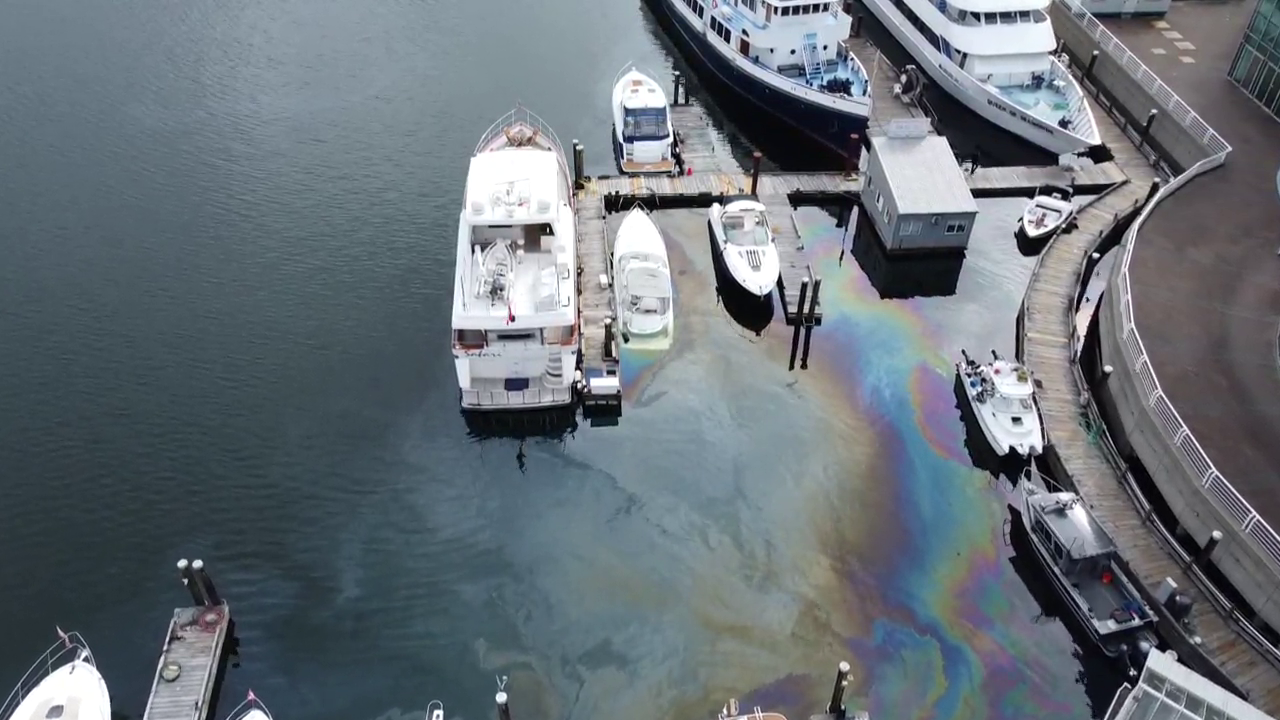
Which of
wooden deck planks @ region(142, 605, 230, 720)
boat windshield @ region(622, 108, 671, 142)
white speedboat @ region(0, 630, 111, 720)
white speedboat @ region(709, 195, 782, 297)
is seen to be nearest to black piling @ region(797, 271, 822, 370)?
white speedboat @ region(709, 195, 782, 297)

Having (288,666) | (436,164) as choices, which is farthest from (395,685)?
(436,164)

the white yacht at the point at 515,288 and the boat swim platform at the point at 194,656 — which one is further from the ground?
the white yacht at the point at 515,288

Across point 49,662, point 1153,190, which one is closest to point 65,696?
point 49,662

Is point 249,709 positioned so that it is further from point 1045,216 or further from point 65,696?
point 1045,216

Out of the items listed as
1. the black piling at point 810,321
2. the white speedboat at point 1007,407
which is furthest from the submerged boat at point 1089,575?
the black piling at point 810,321

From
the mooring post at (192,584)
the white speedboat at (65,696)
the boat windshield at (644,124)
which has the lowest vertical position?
the white speedboat at (65,696)

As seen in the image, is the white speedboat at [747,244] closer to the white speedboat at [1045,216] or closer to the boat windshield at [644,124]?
the boat windshield at [644,124]
